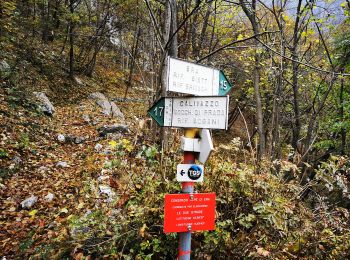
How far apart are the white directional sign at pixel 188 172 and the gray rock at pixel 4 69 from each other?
932 cm

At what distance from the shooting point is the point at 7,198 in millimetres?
5453

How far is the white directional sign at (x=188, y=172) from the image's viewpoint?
2592 millimetres

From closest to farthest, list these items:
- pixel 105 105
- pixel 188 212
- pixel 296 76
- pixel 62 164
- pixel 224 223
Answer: pixel 188 212 < pixel 224 223 < pixel 62 164 < pixel 296 76 < pixel 105 105

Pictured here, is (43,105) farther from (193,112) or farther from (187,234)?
(187,234)

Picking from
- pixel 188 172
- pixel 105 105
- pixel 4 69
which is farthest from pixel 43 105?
pixel 188 172

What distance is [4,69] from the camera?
33.0 feet

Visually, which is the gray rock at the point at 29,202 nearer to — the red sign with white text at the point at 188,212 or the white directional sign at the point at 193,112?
the white directional sign at the point at 193,112

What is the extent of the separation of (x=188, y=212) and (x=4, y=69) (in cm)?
991

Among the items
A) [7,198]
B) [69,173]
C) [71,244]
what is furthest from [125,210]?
[69,173]

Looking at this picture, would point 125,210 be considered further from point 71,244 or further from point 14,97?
point 14,97

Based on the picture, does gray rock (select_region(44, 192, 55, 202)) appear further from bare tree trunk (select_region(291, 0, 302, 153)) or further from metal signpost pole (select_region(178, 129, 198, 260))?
bare tree trunk (select_region(291, 0, 302, 153))

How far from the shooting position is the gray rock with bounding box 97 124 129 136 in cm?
930

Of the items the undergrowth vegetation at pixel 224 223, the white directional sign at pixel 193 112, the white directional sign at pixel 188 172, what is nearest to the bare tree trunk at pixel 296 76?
the undergrowth vegetation at pixel 224 223

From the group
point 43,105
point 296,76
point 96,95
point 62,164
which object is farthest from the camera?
point 96,95
